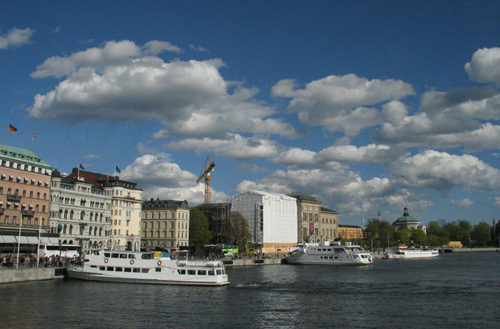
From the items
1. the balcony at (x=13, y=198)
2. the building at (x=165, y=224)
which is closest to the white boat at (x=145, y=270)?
the balcony at (x=13, y=198)

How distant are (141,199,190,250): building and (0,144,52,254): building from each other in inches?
1941

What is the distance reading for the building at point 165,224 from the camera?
484 ft

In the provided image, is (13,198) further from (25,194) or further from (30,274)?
(30,274)

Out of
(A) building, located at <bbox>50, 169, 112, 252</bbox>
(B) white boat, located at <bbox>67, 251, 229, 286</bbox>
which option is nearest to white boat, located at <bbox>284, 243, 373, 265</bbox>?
(A) building, located at <bbox>50, 169, 112, 252</bbox>

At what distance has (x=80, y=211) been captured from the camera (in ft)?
374

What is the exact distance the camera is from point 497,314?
4666 cm

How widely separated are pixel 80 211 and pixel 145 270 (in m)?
52.4

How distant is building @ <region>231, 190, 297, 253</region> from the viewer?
18125cm

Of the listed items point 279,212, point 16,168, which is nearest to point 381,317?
point 16,168

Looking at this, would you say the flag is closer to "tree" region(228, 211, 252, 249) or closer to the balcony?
the balcony

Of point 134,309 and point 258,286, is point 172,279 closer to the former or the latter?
point 258,286

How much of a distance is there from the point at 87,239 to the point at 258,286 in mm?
62230

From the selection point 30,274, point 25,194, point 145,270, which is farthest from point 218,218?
point 30,274

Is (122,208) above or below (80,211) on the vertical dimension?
above
